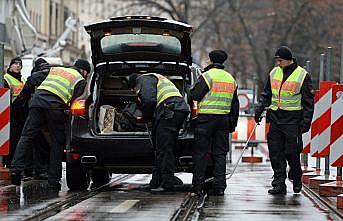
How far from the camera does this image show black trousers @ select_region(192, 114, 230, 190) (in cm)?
1430

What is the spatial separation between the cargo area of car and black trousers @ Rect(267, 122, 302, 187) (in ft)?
5.19

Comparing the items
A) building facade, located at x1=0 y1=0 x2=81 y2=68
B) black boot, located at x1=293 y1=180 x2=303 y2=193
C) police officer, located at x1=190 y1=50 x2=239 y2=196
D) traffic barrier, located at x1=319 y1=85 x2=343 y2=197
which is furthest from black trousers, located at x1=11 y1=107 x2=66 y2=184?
building facade, located at x1=0 y1=0 x2=81 y2=68

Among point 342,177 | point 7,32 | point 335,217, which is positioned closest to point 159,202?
point 335,217

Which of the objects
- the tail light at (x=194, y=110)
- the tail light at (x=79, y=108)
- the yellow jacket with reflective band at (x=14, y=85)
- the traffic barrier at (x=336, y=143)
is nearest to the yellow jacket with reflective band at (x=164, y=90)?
the tail light at (x=194, y=110)

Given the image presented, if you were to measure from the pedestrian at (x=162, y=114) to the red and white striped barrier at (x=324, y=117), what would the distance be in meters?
2.62

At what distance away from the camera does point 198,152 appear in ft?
47.0

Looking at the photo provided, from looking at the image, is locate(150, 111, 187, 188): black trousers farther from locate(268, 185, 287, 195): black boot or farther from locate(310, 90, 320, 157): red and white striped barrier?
locate(310, 90, 320, 157): red and white striped barrier

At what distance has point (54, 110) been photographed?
14922 mm

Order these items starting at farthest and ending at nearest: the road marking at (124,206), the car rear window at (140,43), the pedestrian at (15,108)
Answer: the pedestrian at (15,108)
the car rear window at (140,43)
the road marking at (124,206)

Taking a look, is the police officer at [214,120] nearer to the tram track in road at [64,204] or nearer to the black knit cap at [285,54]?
the black knit cap at [285,54]

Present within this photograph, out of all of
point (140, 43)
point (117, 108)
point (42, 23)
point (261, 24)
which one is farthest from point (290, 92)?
point (261, 24)

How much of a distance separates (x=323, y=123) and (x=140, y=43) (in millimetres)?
3007

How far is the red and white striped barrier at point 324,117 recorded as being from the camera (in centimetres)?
1614

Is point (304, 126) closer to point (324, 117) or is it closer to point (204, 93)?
point (204, 93)
